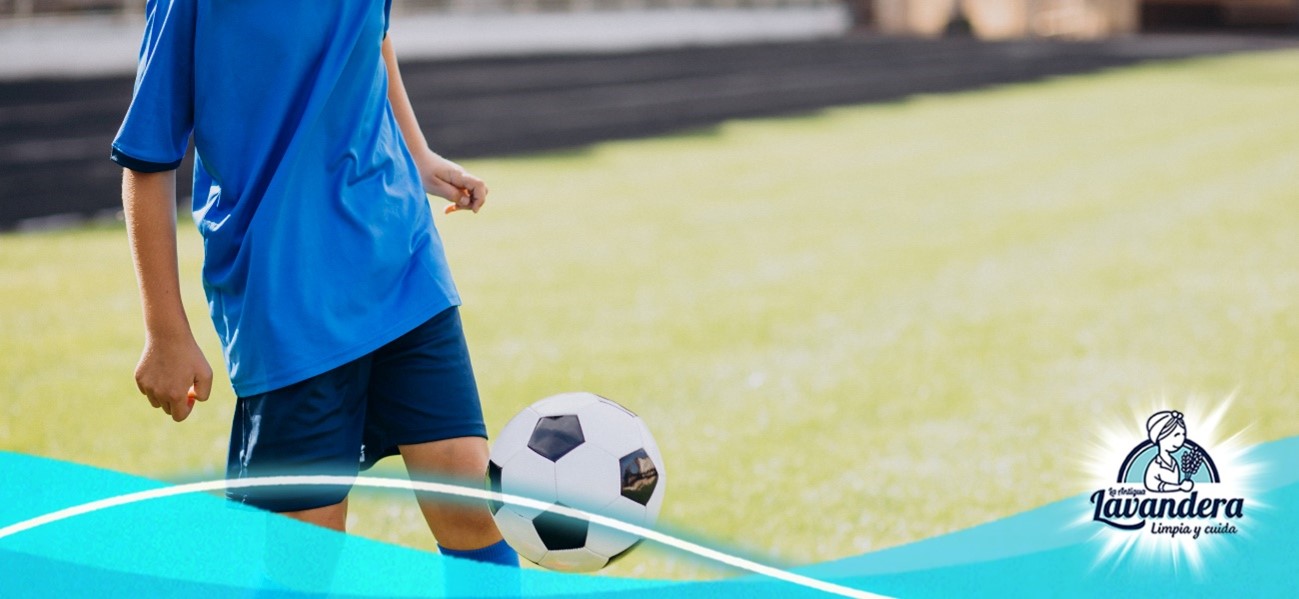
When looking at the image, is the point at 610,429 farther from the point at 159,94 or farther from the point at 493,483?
the point at 159,94

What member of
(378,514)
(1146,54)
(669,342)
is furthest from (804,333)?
(1146,54)

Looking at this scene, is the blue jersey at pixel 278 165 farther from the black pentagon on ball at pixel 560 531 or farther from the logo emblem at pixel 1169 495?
the logo emblem at pixel 1169 495

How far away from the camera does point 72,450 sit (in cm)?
509

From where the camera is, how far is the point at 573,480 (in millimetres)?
2943

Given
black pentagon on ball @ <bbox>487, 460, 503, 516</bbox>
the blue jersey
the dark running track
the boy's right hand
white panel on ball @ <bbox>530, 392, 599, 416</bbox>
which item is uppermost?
the dark running track

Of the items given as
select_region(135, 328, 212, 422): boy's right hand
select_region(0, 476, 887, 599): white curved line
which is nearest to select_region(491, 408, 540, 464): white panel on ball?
select_region(0, 476, 887, 599): white curved line

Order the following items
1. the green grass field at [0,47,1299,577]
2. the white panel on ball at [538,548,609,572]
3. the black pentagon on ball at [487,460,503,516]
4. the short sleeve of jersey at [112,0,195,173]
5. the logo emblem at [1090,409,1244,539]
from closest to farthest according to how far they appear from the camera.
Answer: the short sleeve of jersey at [112,0,195,173], the black pentagon on ball at [487,460,503,516], the white panel on ball at [538,548,609,572], the logo emblem at [1090,409,1244,539], the green grass field at [0,47,1299,577]

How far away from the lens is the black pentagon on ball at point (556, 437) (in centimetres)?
296

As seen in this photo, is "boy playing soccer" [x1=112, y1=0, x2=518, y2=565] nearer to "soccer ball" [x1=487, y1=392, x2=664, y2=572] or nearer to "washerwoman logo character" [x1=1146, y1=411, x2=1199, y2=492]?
"soccer ball" [x1=487, y1=392, x2=664, y2=572]

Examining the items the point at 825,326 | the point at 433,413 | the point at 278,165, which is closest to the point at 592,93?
the point at 825,326

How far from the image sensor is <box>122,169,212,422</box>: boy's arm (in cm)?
247

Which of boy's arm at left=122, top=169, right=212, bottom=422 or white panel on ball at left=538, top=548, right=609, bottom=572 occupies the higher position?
boy's arm at left=122, top=169, right=212, bottom=422

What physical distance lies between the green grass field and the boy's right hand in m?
1.63

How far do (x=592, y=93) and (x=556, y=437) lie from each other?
67.8ft
